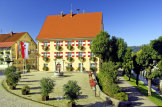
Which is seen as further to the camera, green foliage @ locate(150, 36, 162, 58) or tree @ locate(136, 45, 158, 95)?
green foliage @ locate(150, 36, 162, 58)

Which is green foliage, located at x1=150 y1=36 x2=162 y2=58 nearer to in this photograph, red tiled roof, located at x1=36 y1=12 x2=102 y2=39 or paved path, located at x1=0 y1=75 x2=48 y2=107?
red tiled roof, located at x1=36 y1=12 x2=102 y2=39

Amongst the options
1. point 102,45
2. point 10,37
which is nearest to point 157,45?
point 102,45

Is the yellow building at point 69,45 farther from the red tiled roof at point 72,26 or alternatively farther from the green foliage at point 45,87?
the green foliage at point 45,87

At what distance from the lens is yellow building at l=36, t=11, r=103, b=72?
2750 centimetres

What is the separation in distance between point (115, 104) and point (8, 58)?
117 feet

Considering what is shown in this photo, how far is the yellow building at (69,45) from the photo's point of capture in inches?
1083

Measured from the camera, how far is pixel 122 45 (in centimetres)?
2194

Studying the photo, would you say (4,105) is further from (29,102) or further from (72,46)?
(72,46)

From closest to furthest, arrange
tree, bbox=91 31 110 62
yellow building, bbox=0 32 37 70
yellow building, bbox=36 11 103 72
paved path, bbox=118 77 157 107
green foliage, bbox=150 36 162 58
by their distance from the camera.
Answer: paved path, bbox=118 77 157 107, green foliage, bbox=150 36 162 58, tree, bbox=91 31 110 62, yellow building, bbox=36 11 103 72, yellow building, bbox=0 32 37 70

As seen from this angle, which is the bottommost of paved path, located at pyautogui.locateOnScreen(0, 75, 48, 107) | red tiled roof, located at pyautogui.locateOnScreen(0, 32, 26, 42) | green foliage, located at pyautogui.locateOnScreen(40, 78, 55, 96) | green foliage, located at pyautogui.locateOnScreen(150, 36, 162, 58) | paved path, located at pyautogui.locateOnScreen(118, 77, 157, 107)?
paved path, located at pyautogui.locateOnScreen(118, 77, 157, 107)

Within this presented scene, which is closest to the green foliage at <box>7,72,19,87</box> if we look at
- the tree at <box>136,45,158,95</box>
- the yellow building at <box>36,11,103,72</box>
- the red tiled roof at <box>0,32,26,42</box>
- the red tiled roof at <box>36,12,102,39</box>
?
the yellow building at <box>36,11,103,72</box>

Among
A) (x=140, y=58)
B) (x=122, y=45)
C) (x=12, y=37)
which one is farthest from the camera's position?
(x=12, y=37)

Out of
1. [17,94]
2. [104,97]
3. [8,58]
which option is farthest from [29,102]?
→ [8,58]

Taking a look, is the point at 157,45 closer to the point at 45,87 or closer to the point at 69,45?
the point at 45,87
